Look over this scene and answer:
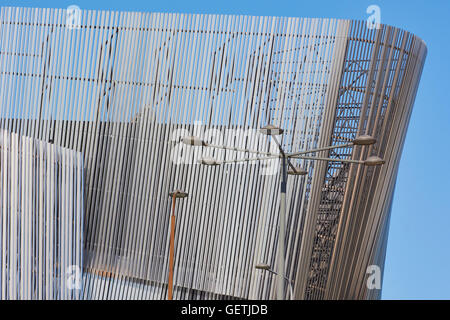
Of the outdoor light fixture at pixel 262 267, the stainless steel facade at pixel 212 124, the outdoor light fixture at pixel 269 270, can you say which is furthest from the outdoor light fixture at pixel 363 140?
the stainless steel facade at pixel 212 124

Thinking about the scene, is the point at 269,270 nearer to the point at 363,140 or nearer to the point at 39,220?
Result: the point at 39,220

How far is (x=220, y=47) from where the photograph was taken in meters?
24.5

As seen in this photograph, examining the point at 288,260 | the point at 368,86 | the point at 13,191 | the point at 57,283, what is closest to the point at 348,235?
the point at 288,260

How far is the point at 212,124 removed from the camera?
24.2 meters

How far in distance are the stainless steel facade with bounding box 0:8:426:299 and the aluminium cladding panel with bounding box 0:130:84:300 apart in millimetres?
1651

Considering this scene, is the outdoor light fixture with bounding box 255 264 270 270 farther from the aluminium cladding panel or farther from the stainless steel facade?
the aluminium cladding panel

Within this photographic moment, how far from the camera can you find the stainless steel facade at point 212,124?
24.0 m

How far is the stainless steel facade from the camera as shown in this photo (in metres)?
24.0

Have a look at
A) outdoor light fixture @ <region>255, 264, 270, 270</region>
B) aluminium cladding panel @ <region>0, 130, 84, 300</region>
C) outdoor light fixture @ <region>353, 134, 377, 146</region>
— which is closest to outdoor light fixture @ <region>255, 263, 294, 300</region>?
outdoor light fixture @ <region>255, 264, 270, 270</region>

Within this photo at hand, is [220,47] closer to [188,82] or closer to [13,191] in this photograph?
[188,82]

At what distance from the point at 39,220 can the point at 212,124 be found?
21.6 feet

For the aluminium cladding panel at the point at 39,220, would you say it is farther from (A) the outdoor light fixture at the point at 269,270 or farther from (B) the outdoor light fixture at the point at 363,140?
(B) the outdoor light fixture at the point at 363,140

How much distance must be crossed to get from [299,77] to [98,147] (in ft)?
22.3

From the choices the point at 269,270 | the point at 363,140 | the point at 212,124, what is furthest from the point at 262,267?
the point at 363,140
